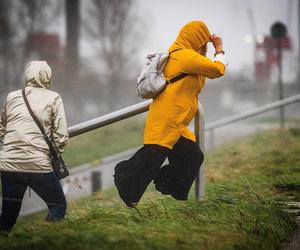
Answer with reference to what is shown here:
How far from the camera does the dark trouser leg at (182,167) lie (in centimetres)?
545

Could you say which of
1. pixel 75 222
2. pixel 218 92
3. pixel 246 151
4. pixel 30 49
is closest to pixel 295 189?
pixel 75 222

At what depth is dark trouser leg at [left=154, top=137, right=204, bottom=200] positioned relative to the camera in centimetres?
545

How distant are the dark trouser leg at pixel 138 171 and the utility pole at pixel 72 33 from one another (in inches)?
617

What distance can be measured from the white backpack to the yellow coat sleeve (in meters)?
0.09

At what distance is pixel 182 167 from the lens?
17.9ft

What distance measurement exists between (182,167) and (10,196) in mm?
1315

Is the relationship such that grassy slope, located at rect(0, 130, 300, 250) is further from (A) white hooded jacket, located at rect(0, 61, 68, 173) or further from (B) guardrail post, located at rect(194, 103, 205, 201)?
(A) white hooded jacket, located at rect(0, 61, 68, 173)

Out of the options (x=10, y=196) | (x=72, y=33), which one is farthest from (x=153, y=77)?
(x=72, y=33)

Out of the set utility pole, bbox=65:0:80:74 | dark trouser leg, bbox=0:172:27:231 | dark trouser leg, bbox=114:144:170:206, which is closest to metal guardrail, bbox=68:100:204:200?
dark trouser leg, bbox=114:144:170:206

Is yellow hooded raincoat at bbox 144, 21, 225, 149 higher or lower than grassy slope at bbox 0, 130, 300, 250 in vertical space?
higher

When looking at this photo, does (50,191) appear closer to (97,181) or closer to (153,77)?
(153,77)

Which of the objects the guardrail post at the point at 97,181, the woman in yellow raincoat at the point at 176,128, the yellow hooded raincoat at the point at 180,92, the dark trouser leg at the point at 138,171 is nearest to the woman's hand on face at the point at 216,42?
the woman in yellow raincoat at the point at 176,128

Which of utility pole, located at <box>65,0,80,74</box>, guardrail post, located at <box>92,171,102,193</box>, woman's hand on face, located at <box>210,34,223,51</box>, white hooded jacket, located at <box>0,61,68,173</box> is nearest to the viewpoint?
white hooded jacket, located at <box>0,61,68,173</box>

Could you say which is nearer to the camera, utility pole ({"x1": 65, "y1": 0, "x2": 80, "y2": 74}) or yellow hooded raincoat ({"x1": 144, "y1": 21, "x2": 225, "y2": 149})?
yellow hooded raincoat ({"x1": 144, "y1": 21, "x2": 225, "y2": 149})
